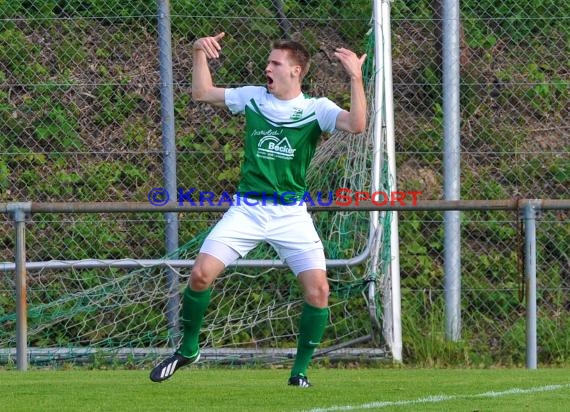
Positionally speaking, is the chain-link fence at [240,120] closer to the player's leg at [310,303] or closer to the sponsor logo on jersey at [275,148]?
the player's leg at [310,303]

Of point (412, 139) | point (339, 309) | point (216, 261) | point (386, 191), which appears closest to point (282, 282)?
point (339, 309)

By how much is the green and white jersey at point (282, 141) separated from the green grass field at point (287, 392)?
3.79ft

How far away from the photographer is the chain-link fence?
1088 cm

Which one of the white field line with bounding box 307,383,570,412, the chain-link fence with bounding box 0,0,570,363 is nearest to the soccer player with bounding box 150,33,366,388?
the white field line with bounding box 307,383,570,412

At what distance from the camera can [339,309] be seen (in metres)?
10.1

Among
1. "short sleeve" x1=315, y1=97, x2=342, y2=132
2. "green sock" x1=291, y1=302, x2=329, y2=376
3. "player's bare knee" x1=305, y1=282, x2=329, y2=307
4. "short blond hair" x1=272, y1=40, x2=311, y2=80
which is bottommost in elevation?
"green sock" x1=291, y1=302, x2=329, y2=376

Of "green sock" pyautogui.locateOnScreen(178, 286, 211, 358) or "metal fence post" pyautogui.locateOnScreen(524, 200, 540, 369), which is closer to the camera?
"green sock" pyautogui.locateOnScreen(178, 286, 211, 358)

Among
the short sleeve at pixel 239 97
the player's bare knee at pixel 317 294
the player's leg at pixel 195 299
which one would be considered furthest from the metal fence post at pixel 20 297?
the player's bare knee at pixel 317 294

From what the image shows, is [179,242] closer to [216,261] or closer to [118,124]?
[118,124]

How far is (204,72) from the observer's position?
6992mm

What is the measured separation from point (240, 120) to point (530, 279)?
3.96 m

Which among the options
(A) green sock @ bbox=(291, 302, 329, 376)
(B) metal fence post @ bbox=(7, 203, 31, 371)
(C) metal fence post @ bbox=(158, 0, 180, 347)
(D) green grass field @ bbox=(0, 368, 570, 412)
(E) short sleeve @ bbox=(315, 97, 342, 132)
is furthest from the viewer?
(C) metal fence post @ bbox=(158, 0, 180, 347)

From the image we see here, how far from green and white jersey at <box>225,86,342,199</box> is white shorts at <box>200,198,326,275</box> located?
107 millimetres

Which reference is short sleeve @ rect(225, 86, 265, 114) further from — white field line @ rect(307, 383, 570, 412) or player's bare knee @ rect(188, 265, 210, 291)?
white field line @ rect(307, 383, 570, 412)
